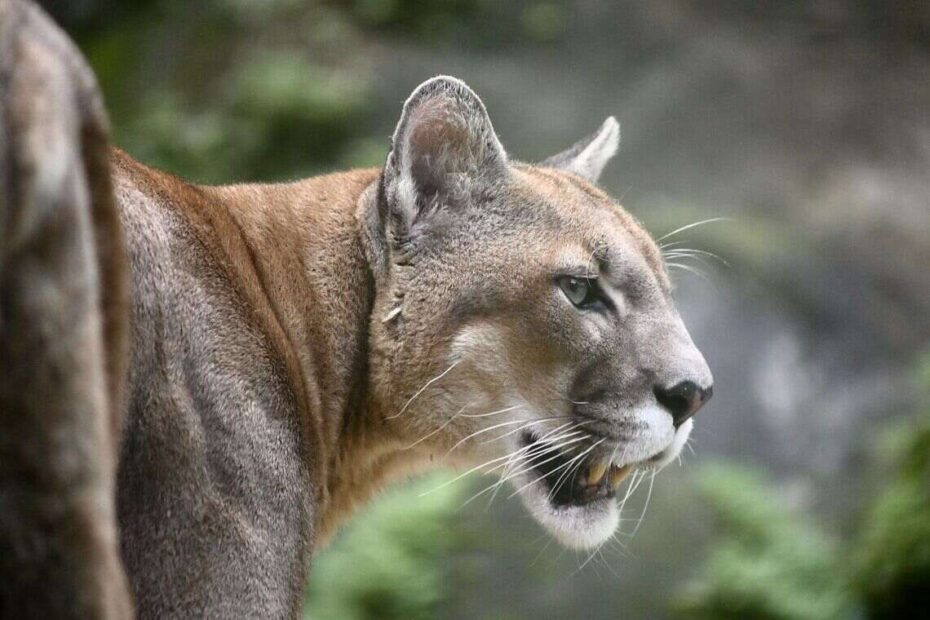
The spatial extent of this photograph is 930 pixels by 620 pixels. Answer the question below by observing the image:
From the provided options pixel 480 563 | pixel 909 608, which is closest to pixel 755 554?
pixel 909 608

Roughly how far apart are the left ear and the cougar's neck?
1.20m

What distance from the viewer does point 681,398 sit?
4855 millimetres

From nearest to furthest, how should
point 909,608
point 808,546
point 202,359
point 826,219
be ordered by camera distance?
point 202,359, point 909,608, point 808,546, point 826,219

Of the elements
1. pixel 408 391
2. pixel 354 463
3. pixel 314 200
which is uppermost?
pixel 314 200

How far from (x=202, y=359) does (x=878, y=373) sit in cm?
827

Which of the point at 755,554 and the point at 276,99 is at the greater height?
the point at 276,99

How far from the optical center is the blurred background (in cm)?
890

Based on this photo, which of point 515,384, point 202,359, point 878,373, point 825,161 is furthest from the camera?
point 825,161

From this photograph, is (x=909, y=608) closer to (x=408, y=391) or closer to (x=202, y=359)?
(x=408, y=391)

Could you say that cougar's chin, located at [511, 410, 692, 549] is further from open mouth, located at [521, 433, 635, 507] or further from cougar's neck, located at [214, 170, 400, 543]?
cougar's neck, located at [214, 170, 400, 543]

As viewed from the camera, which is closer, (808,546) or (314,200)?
(314,200)

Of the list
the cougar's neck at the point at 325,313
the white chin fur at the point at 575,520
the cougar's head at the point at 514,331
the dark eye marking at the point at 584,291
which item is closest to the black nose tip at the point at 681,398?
the cougar's head at the point at 514,331

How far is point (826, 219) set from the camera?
1245cm

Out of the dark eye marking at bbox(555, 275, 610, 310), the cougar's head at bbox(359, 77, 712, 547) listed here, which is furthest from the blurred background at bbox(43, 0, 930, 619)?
the dark eye marking at bbox(555, 275, 610, 310)
